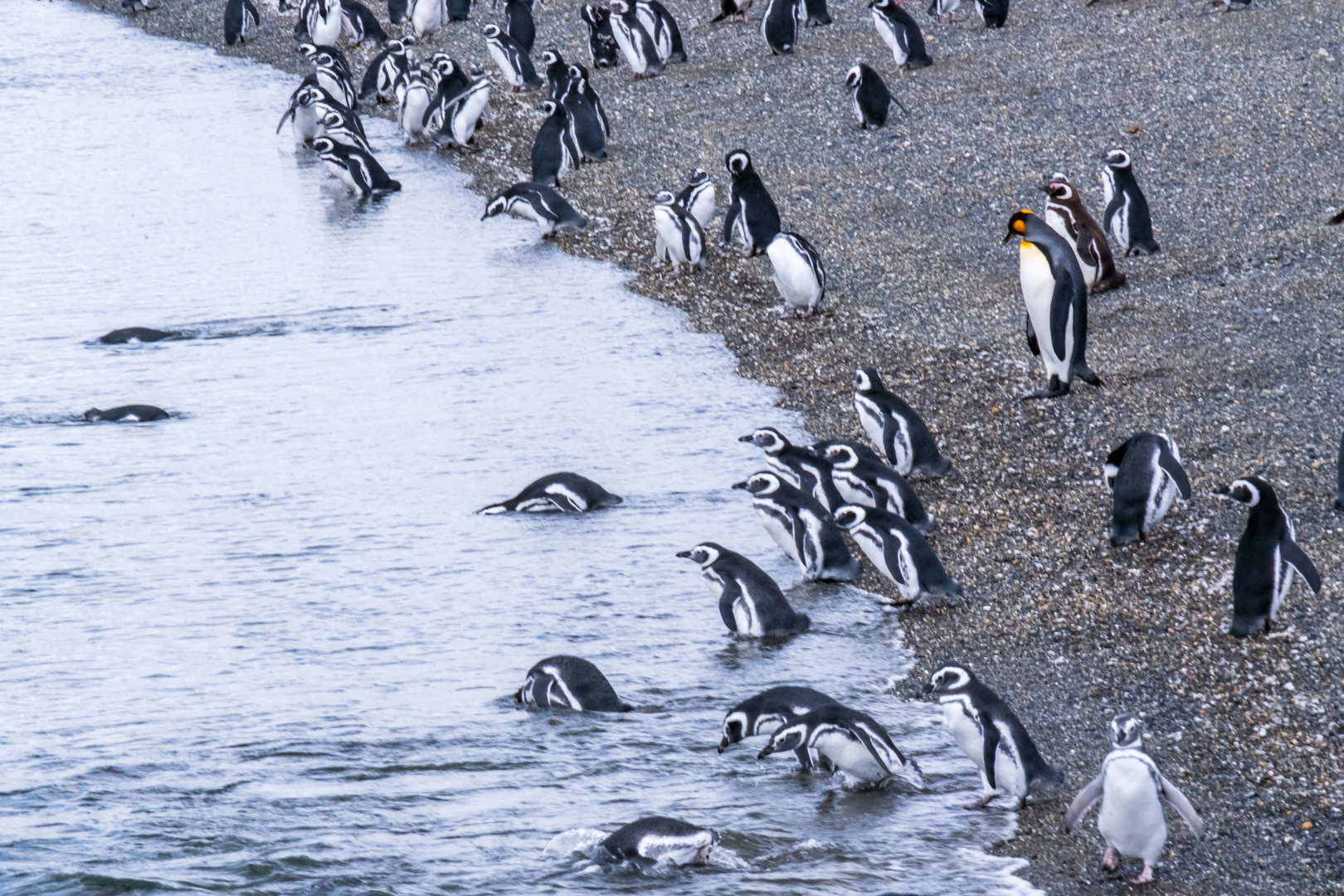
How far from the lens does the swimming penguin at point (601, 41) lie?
17531mm

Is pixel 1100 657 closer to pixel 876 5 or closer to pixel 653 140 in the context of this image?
pixel 653 140

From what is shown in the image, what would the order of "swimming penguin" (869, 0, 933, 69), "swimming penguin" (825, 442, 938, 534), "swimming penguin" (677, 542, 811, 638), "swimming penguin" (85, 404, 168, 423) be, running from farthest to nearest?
"swimming penguin" (869, 0, 933, 69)
"swimming penguin" (85, 404, 168, 423)
"swimming penguin" (825, 442, 938, 534)
"swimming penguin" (677, 542, 811, 638)

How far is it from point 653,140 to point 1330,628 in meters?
9.99

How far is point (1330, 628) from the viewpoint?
5.66 m

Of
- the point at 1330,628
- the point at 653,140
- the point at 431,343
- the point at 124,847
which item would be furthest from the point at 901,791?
the point at 653,140

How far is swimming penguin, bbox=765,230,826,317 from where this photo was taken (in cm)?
1005

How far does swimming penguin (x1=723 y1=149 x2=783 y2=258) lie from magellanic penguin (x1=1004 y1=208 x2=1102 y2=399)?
2.92 metres

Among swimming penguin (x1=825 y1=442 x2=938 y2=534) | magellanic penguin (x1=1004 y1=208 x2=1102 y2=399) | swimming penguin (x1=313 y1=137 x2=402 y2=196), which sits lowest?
swimming penguin (x1=825 y1=442 x2=938 y2=534)

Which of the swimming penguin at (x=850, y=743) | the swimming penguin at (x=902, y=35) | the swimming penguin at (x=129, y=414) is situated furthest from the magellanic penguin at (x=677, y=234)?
the swimming penguin at (x=850, y=743)

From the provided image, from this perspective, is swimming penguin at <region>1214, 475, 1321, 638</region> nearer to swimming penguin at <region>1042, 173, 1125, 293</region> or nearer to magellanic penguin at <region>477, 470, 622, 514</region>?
magellanic penguin at <region>477, 470, 622, 514</region>

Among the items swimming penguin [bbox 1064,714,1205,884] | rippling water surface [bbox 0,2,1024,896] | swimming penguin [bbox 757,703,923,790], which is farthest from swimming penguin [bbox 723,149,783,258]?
swimming penguin [bbox 1064,714,1205,884]

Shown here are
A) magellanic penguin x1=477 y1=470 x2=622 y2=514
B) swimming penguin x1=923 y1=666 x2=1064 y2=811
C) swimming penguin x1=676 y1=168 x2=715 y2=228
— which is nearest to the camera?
swimming penguin x1=923 y1=666 x2=1064 y2=811

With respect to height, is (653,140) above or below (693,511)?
above

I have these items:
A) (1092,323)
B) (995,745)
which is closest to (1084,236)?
(1092,323)
